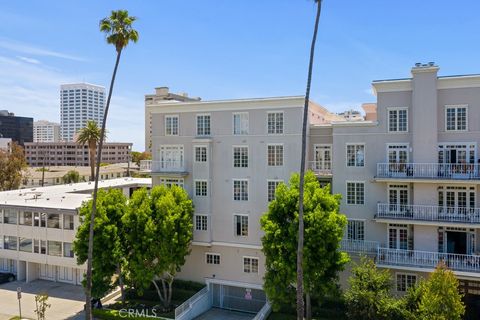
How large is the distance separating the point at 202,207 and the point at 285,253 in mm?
9464

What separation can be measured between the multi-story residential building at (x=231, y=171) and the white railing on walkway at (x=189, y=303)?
1066mm

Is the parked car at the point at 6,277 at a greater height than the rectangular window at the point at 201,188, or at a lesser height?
lesser

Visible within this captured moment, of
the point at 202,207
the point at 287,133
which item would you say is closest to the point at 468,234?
the point at 287,133

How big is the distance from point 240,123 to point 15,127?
171 m

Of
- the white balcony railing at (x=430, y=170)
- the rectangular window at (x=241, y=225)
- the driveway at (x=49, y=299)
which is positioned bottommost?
the driveway at (x=49, y=299)

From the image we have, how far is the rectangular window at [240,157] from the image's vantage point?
30.4 metres

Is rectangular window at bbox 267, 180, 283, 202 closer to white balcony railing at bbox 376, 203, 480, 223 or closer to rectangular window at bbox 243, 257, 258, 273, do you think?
rectangular window at bbox 243, 257, 258, 273

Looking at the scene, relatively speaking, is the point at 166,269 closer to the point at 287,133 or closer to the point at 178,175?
the point at 178,175

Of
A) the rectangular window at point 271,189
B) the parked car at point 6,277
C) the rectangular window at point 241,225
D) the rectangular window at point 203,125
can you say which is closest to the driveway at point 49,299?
the parked car at point 6,277

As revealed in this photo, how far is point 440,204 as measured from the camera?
83.8 feet

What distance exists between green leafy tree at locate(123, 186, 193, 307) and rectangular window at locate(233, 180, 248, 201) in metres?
4.20

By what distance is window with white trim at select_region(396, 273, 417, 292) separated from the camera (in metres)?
A: 25.8

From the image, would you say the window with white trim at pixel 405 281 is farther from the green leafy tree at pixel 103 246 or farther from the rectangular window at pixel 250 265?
the green leafy tree at pixel 103 246

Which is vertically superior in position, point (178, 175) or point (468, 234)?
point (178, 175)
